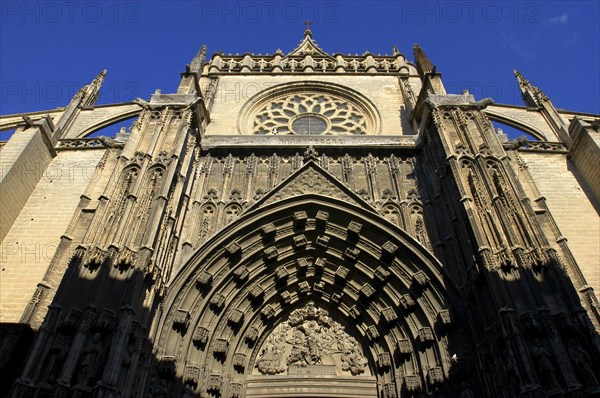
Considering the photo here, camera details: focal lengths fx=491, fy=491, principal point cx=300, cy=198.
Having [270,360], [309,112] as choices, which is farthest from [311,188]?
[309,112]

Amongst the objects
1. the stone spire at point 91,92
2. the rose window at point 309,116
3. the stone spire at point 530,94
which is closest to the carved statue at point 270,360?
the rose window at point 309,116

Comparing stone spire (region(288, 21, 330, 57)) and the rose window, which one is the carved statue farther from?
A: stone spire (region(288, 21, 330, 57))

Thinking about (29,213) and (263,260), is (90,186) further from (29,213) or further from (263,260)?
(263,260)

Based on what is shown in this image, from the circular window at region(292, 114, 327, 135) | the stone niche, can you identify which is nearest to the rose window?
the circular window at region(292, 114, 327, 135)

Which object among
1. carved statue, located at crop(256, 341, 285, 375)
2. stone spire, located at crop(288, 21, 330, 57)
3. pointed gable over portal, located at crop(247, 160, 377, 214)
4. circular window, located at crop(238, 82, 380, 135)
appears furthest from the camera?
stone spire, located at crop(288, 21, 330, 57)

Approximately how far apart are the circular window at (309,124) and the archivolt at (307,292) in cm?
506

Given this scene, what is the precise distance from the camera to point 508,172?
9641 mm

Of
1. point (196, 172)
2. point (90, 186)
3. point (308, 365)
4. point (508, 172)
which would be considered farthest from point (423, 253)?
point (90, 186)

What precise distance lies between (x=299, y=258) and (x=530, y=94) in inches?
433

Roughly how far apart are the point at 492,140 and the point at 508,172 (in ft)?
3.72

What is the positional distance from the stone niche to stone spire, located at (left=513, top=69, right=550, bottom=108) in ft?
35.2

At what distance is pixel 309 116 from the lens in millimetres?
16703

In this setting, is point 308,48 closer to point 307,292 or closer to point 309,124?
point 309,124

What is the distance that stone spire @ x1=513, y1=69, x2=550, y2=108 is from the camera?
16295 millimetres
